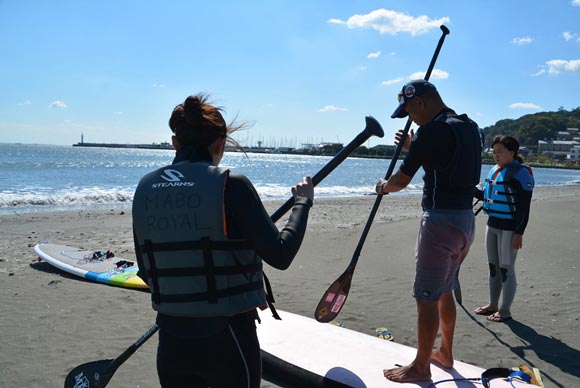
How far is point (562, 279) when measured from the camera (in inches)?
257

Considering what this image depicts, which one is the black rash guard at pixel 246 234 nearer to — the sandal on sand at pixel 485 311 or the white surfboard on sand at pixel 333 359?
the white surfboard on sand at pixel 333 359

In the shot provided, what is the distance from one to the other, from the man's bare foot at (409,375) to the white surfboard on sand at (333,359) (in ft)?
0.13

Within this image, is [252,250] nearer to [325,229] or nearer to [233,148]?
[233,148]

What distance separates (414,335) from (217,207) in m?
3.66

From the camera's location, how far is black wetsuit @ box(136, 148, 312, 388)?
5.16 ft

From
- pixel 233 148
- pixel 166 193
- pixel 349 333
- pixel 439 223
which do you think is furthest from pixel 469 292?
pixel 166 193

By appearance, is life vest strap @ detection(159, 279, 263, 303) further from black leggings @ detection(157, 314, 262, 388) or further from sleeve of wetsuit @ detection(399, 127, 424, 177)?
sleeve of wetsuit @ detection(399, 127, 424, 177)

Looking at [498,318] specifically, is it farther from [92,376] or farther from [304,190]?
[92,376]

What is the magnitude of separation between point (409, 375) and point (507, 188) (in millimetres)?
2622

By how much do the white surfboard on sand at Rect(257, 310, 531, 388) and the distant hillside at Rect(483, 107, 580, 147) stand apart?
133548 mm

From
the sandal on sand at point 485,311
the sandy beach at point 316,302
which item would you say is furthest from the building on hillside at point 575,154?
the sandal on sand at point 485,311

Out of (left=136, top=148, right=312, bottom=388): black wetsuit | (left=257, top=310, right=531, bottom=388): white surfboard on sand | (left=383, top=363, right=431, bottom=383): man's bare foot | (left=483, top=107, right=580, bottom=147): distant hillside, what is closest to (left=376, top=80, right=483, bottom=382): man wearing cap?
(left=383, top=363, right=431, bottom=383): man's bare foot

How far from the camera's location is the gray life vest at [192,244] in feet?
5.16

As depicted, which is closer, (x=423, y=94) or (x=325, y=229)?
(x=423, y=94)
